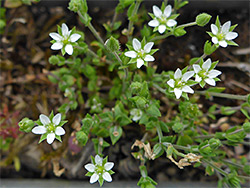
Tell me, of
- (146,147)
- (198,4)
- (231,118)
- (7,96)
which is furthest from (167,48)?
(7,96)

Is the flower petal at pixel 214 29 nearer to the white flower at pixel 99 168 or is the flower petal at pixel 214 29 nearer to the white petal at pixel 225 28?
the white petal at pixel 225 28

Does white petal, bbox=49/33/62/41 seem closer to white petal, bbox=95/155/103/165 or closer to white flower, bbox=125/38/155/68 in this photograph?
white flower, bbox=125/38/155/68

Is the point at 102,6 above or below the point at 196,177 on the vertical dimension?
above

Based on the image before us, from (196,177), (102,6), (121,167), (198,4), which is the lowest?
(196,177)

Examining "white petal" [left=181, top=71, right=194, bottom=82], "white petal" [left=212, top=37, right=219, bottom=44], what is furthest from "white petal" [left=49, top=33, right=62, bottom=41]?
"white petal" [left=212, top=37, right=219, bottom=44]

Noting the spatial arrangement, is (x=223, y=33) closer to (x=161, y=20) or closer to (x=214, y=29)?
(x=214, y=29)

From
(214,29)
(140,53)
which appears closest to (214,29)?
(214,29)

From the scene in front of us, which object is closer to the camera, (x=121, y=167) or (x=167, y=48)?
(x=121, y=167)

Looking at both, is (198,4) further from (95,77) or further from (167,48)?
(95,77)
